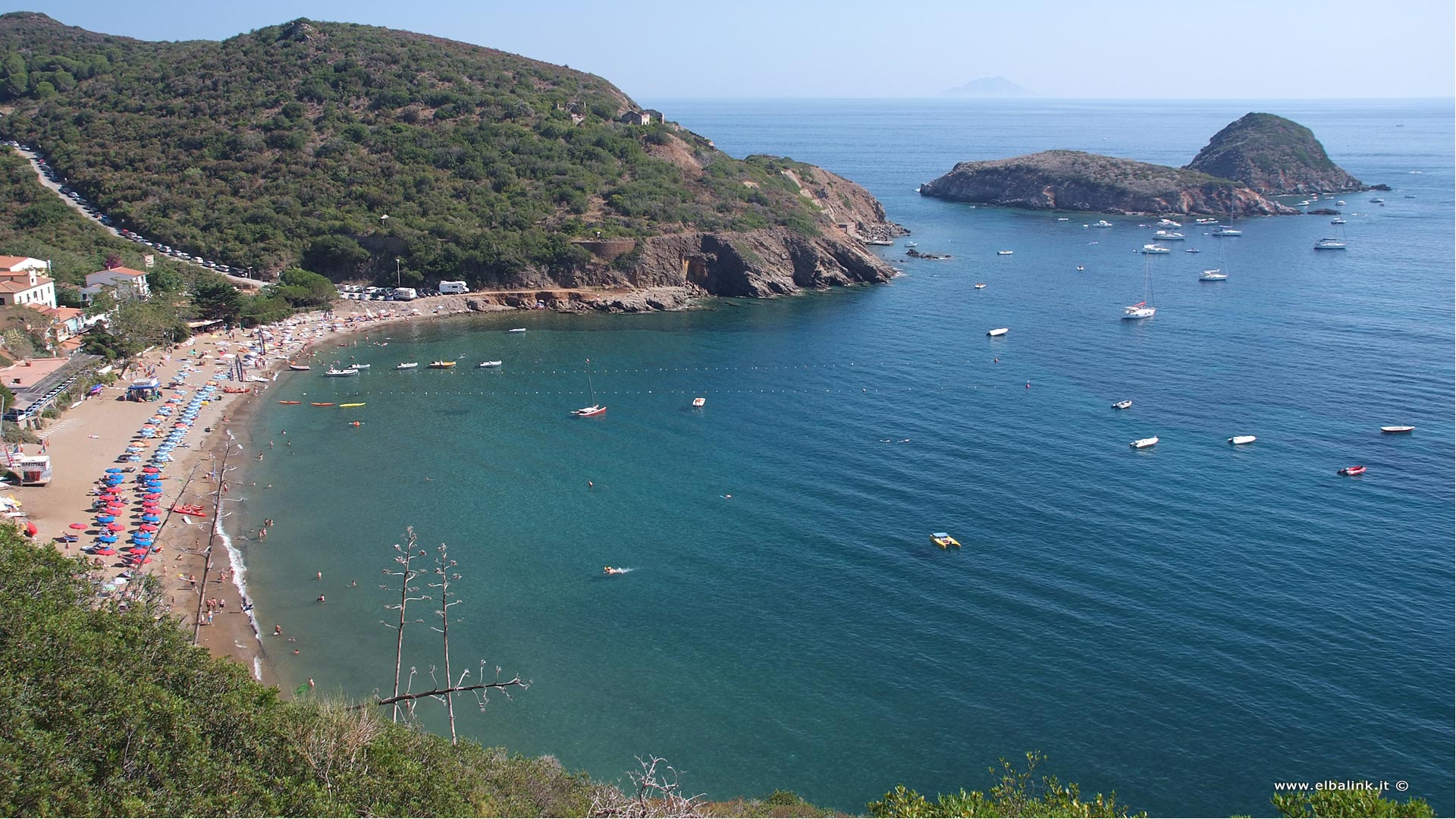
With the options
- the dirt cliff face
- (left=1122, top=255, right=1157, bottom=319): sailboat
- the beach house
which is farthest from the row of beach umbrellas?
(left=1122, top=255, right=1157, bottom=319): sailboat

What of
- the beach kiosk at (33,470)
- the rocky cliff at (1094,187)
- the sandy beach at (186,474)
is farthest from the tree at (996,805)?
the rocky cliff at (1094,187)

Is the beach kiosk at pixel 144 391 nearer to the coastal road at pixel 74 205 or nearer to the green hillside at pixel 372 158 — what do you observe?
the coastal road at pixel 74 205

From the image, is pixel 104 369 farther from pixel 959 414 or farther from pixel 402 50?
pixel 402 50

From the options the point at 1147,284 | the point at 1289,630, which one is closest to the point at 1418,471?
the point at 1289,630

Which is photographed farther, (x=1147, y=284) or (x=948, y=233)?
(x=948, y=233)

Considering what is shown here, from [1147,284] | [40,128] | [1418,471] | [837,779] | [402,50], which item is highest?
[402,50]

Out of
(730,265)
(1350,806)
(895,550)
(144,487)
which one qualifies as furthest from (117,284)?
(1350,806)

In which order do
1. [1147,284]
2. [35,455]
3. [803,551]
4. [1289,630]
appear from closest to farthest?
[1289,630] < [803,551] < [35,455] < [1147,284]
